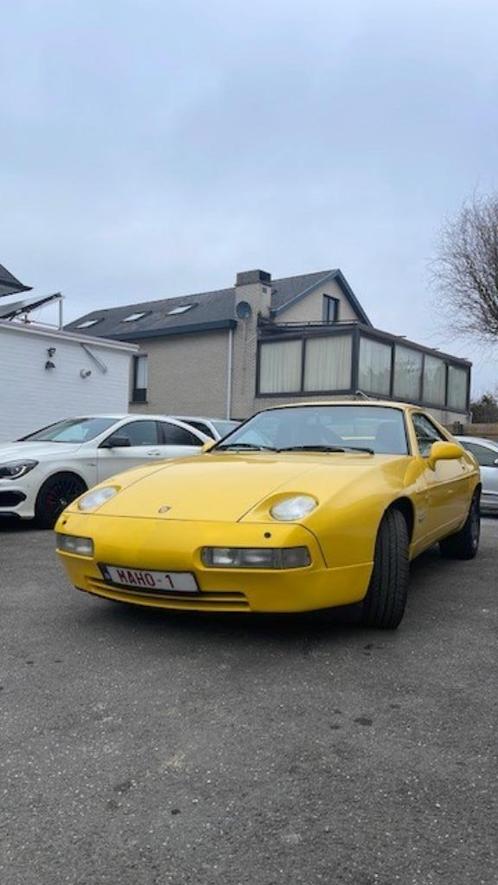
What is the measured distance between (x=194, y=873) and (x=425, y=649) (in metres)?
2.03

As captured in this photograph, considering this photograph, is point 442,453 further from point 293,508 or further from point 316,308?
point 316,308

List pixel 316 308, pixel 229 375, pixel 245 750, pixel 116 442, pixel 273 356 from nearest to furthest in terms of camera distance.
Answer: pixel 245 750 → pixel 116 442 → pixel 273 356 → pixel 229 375 → pixel 316 308

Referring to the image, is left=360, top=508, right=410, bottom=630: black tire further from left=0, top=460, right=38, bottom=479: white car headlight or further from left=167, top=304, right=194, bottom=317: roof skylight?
left=167, top=304, right=194, bottom=317: roof skylight

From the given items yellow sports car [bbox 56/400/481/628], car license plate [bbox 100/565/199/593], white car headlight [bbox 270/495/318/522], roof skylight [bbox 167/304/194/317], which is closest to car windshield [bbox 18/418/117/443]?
yellow sports car [bbox 56/400/481/628]

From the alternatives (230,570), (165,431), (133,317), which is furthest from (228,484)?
(133,317)

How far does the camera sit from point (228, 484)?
12.5ft

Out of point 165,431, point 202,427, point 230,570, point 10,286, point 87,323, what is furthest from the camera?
point 87,323

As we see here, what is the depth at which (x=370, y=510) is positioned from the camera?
3617mm

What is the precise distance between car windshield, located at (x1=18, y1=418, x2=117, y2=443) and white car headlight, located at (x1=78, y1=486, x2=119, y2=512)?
3977 millimetres

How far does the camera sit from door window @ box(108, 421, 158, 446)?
27.6 feet

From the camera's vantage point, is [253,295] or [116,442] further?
[253,295]

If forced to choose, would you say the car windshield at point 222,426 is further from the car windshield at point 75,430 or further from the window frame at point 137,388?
the window frame at point 137,388

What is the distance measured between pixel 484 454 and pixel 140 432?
16.9 ft

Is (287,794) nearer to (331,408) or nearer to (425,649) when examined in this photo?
(425,649)
